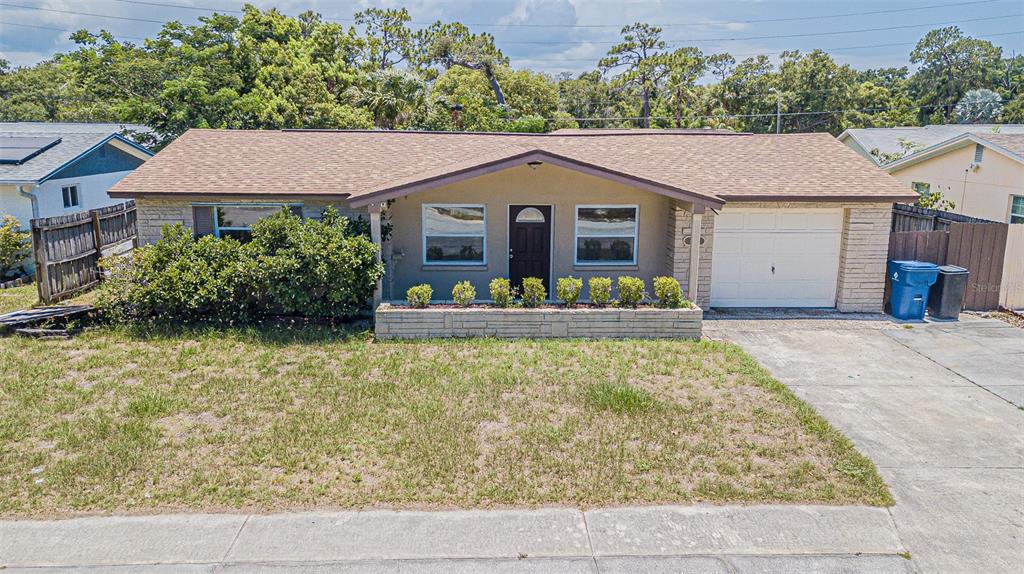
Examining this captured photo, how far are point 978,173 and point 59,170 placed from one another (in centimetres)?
2497

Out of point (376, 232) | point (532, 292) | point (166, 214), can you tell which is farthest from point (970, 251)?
point (166, 214)

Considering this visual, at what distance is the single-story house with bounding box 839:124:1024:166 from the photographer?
2781 centimetres

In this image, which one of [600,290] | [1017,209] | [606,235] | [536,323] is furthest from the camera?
[1017,209]

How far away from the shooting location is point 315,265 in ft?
38.6

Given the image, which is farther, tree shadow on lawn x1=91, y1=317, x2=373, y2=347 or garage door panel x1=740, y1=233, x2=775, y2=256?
garage door panel x1=740, y1=233, x2=775, y2=256

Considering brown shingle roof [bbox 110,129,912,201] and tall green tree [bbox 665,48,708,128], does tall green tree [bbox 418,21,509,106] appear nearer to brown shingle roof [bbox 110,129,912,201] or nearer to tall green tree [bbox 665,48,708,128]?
tall green tree [bbox 665,48,708,128]

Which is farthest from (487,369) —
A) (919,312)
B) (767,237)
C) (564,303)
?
(919,312)

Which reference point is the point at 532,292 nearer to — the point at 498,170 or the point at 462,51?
the point at 498,170

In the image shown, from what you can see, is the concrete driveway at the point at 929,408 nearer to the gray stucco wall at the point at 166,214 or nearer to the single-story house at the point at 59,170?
the gray stucco wall at the point at 166,214

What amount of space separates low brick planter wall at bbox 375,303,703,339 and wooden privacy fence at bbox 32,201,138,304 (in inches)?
273

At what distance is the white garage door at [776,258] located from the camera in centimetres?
1427

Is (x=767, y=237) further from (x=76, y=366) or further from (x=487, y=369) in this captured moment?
(x=76, y=366)

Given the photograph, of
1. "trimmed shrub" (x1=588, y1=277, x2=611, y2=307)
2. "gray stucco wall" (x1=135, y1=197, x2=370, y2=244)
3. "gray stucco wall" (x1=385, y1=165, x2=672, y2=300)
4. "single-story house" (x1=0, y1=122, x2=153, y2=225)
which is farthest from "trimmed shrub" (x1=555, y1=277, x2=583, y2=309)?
"single-story house" (x1=0, y1=122, x2=153, y2=225)

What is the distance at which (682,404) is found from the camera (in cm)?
916
